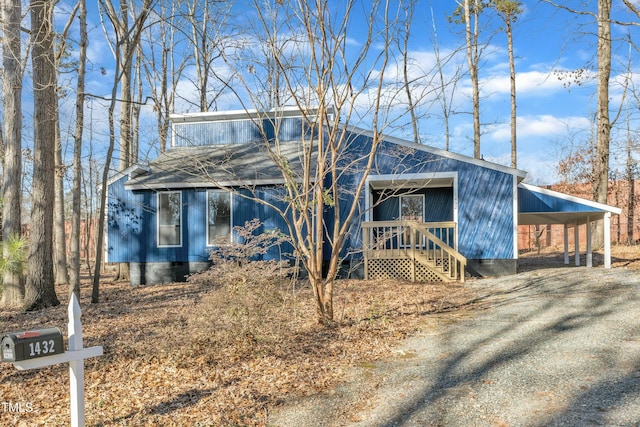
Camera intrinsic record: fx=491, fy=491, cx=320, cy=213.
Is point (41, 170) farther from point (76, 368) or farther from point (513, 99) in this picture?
point (513, 99)

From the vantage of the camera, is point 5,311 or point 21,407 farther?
point 5,311

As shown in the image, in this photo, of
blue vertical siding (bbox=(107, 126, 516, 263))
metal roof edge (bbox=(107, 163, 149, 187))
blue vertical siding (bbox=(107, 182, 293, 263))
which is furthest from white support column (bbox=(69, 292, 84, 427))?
metal roof edge (bbox=(107, 163, 149, 187))

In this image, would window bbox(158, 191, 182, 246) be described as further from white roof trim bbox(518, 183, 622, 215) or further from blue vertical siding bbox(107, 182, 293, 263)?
white roof trim bbox(518, 183, 622, 215)

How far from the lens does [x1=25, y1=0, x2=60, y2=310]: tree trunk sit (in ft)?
33.3

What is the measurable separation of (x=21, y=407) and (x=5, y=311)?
6350mm

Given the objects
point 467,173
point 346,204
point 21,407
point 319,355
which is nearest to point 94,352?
point 21,407

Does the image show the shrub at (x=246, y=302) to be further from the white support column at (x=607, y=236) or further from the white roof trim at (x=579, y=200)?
the white support column at (x=607, y=236)

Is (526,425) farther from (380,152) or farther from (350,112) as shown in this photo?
(380,152)

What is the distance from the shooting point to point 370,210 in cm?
1479

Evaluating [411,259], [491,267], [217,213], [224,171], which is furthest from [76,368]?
[491,267]

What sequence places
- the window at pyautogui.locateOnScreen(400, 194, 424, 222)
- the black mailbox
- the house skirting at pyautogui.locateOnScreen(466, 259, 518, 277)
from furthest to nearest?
1. the window at pyautogui.locateOnScreen(400, 194, 424, 222)
2. the house skirting at pyautogui.locateOnScreen(466, 259, 518, 277)
3. the black mailbox

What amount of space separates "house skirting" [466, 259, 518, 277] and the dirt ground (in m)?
4.51

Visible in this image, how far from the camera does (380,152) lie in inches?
551

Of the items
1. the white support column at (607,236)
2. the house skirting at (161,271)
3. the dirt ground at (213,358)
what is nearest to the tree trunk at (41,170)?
the dirt ground at (213,358)
